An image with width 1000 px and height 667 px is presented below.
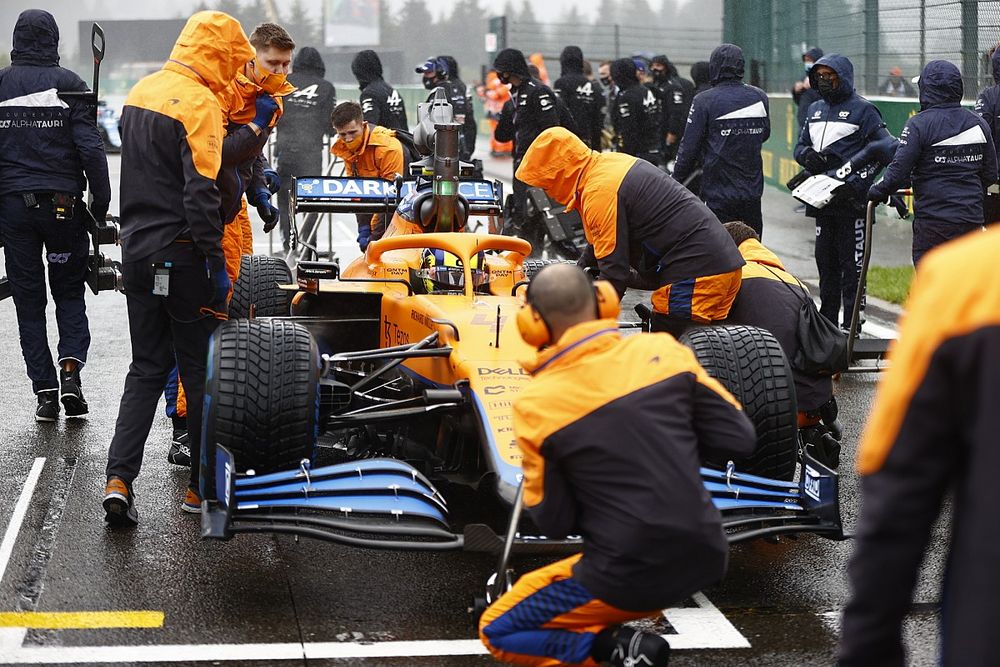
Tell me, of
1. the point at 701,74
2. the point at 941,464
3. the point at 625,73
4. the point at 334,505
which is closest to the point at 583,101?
the point at 625,73

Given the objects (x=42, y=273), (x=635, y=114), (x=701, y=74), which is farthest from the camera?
(x=635, y=114)

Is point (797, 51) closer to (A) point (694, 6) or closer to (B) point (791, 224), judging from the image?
(B) point (791, 224)

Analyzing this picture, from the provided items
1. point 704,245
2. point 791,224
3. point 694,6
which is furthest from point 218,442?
point 694,6

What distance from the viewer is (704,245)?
6750 millimetres

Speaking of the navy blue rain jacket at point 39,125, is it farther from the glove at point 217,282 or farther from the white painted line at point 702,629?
the white painted line at point 702,629

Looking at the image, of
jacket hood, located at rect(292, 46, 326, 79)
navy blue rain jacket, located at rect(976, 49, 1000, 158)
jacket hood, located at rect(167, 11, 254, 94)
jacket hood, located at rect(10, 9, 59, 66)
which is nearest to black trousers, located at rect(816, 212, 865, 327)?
navy blue rain jacket, located at rect(976, 49, 1000, 158)

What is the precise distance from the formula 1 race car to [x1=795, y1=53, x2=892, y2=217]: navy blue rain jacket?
11.5 ft

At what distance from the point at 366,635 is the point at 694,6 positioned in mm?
70357

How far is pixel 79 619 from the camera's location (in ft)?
15.8

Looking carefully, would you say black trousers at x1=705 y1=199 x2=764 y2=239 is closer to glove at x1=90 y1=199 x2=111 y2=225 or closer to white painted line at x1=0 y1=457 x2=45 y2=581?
glove at x1=90 y1=199 x2=111 y2=225

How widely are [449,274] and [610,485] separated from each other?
3.38 metres

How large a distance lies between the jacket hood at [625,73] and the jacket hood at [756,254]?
30.5 ft

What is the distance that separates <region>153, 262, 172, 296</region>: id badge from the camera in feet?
19.0

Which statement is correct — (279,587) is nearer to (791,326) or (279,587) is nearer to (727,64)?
(791,326)
